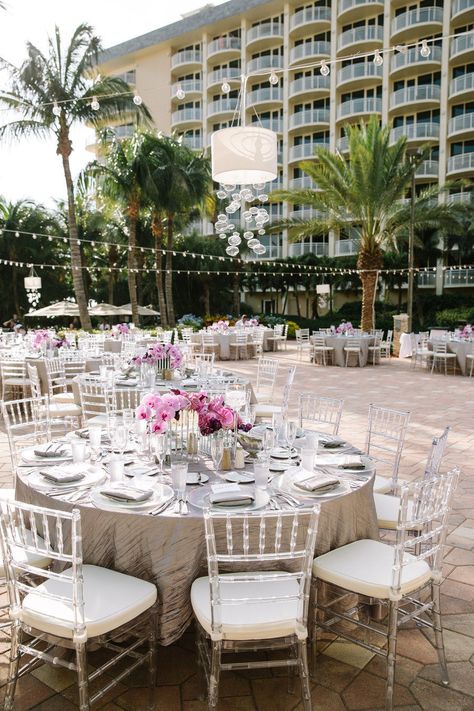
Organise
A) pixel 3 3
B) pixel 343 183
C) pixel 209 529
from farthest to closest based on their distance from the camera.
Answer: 1. pixel 343 183
2. pixel 3 3
3. pixel 209 529

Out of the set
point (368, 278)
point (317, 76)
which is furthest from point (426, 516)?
point (317, 76)

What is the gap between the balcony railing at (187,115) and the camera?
109 ft

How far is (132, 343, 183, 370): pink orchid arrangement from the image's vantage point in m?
6.40

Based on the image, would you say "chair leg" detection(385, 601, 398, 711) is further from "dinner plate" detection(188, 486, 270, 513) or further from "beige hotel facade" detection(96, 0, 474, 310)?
"beige hotel facade" detection(96, 0, 474, 310)

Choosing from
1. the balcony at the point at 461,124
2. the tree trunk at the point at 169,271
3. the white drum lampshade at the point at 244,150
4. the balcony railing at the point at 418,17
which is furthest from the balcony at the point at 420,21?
the white drum lampshade at the point at 244,150

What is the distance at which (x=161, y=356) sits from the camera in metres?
6.52

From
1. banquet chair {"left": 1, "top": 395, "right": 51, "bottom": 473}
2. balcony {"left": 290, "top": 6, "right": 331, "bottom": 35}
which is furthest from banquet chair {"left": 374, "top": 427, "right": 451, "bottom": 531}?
balcony {"left": 290, "top": 6, "right": 331, "bottom": 35}

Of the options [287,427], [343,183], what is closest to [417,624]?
[287,427]

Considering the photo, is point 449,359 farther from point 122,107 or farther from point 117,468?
point 117,468

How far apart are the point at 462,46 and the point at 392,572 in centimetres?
2842

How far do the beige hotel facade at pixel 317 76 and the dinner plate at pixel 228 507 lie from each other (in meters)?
24.1

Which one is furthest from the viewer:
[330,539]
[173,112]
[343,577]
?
[173,112]

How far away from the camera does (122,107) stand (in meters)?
14.7

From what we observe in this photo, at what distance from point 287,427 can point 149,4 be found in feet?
31.2
